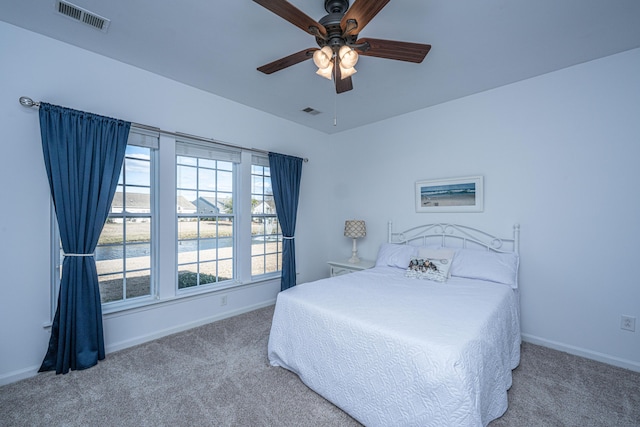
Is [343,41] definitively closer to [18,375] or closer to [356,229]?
[356,229]

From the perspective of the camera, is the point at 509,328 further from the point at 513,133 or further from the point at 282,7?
the point at 282,7

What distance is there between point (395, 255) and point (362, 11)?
8.31 ft

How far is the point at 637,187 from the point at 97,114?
4630 mm

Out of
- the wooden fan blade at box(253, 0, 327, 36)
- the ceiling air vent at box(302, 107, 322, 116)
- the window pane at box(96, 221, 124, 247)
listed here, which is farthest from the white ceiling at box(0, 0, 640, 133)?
the window pane at box(96, 221, 124, 247)

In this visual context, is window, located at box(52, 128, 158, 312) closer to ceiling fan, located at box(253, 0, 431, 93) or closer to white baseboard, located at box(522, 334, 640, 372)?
ceiling fan, located at box(253, 0, 431, 93)

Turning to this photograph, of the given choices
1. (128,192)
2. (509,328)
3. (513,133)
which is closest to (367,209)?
(513,133)

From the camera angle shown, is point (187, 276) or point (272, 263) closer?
point (187, 276)

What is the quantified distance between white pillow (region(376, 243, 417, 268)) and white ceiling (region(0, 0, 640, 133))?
5.92 ft

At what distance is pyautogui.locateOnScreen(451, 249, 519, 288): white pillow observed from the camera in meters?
2.55

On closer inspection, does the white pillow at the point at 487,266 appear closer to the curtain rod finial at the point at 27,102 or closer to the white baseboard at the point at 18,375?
the white baseboard at the point at 18,375

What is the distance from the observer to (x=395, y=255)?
3.29 metres

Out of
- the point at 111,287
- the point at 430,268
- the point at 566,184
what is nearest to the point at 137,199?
the point at 111,287

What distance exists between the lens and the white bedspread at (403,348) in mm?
1341

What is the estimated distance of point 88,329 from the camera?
7.29 feet
